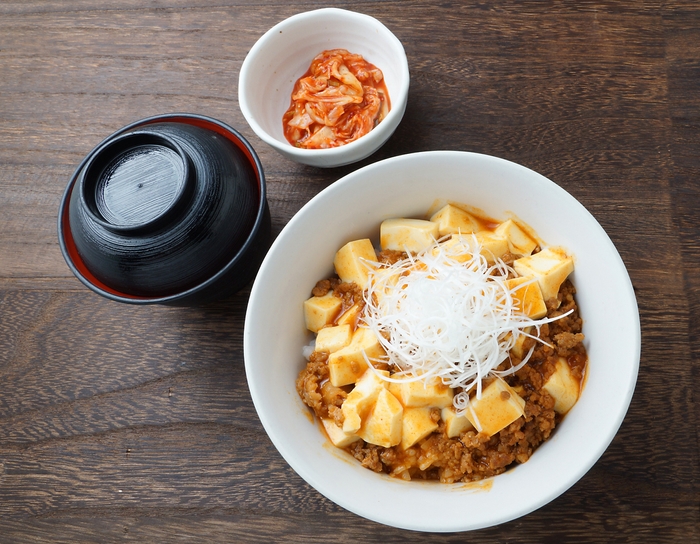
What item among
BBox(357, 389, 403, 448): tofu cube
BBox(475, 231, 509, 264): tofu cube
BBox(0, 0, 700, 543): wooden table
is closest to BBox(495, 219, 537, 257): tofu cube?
BBox(475, 231, 509, 264): tofu cube

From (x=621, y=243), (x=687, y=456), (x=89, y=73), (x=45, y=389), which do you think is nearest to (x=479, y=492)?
(x=687, y=456)

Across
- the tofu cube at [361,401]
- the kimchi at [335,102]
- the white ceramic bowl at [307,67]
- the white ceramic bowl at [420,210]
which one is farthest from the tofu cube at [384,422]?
the kimchi at [335,102]

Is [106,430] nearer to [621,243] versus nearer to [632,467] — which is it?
[632,467]

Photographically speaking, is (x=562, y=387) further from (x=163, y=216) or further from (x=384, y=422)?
(x=163, y=216)

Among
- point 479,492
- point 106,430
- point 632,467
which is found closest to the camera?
point 479,492

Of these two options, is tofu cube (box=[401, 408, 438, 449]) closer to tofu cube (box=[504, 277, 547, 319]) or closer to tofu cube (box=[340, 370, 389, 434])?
tofu cube (box=[340, 370, 389, 434])

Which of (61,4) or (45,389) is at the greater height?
(61,4)

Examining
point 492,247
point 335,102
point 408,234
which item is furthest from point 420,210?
point 335,102
